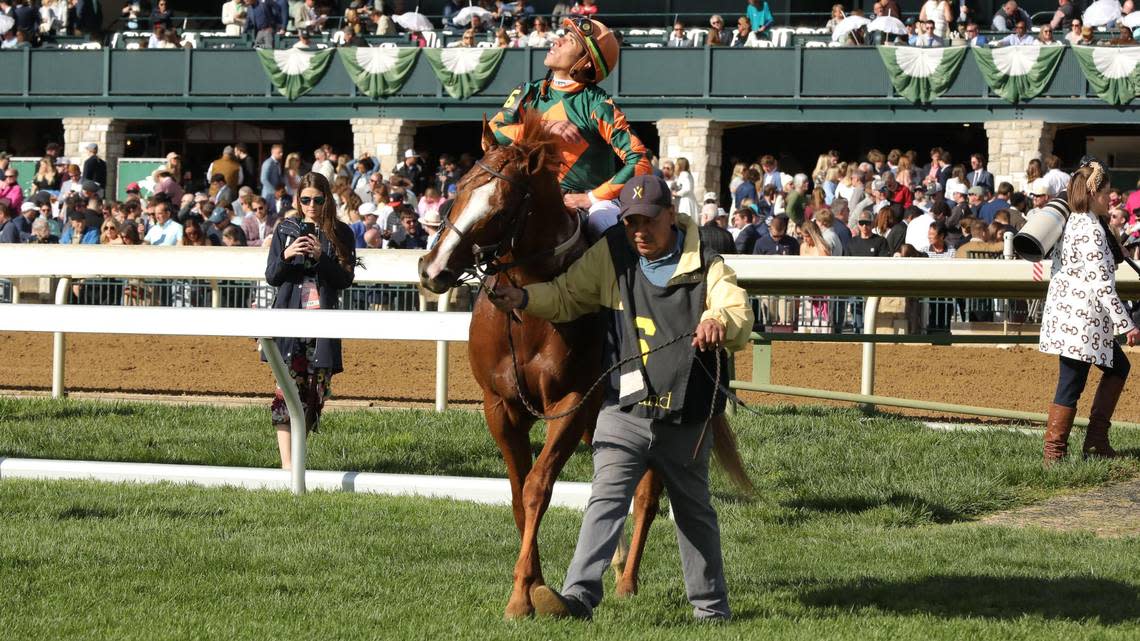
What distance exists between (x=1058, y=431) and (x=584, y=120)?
3507 mm

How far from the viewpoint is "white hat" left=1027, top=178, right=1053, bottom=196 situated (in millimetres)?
18420

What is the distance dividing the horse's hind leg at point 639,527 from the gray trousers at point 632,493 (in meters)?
0.57

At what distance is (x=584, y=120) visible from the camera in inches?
238

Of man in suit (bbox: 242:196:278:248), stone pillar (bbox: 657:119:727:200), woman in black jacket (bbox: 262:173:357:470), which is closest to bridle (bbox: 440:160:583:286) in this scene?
woman in black jacket (bbox: 262:173:357:470)

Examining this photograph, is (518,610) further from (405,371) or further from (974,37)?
(974,37)

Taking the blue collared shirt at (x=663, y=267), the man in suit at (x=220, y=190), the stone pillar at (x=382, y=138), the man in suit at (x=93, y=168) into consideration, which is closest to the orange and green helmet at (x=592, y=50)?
the blue collared shirt at (x=663, y=267)

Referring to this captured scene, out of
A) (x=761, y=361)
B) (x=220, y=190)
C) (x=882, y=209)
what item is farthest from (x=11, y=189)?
(x=761, y=361)

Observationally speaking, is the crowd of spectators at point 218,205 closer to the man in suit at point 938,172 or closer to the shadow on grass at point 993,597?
the man in suit at point 938,172

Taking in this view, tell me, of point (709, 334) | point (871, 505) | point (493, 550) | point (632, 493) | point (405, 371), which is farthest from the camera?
point (405, 371)

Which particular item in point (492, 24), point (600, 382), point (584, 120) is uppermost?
point (492, 24)

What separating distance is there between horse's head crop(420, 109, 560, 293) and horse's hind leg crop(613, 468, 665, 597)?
3.68 ft

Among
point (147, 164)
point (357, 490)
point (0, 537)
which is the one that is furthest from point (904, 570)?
point (147, 164)

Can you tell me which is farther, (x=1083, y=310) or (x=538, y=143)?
(x=1083, y=310)

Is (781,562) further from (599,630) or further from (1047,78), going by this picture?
(1047,78)
